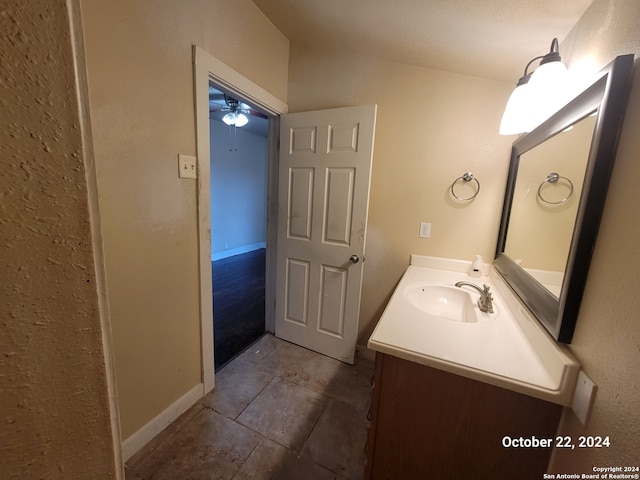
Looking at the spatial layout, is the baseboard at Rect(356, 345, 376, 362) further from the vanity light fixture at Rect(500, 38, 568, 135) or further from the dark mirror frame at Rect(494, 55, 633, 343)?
the vanity light fixture at Rect(500, 38, 568, 135)

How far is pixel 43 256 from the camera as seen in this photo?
308 mm

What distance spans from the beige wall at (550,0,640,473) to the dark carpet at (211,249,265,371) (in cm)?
193

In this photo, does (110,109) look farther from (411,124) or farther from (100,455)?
(411,124)

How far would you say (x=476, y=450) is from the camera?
2.70 ft

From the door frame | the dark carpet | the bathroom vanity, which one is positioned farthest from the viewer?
the dark carpet

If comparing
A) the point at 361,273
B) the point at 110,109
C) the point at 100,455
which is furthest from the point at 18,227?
the point at 361,273

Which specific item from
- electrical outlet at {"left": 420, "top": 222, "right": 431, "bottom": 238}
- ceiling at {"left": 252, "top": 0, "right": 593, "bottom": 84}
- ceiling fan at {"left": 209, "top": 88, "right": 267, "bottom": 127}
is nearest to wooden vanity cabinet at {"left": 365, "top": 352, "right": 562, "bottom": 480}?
electrical outlet at {"left": 420, "top": 222, "right": 431, "bottom": 238}

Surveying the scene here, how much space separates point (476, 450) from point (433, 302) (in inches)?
29.4

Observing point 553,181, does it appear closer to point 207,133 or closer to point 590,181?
point 590,181

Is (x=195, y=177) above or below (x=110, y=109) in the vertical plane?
below

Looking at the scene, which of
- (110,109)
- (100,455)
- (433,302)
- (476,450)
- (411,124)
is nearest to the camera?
(100,455)

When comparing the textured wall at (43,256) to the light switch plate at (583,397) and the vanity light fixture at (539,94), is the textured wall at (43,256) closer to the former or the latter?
the light switch plate at (583,397)

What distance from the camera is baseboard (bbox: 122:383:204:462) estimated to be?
3.99ft

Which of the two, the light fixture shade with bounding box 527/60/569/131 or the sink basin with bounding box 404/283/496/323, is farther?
the sink basin with bounding box 404/283/496/323
